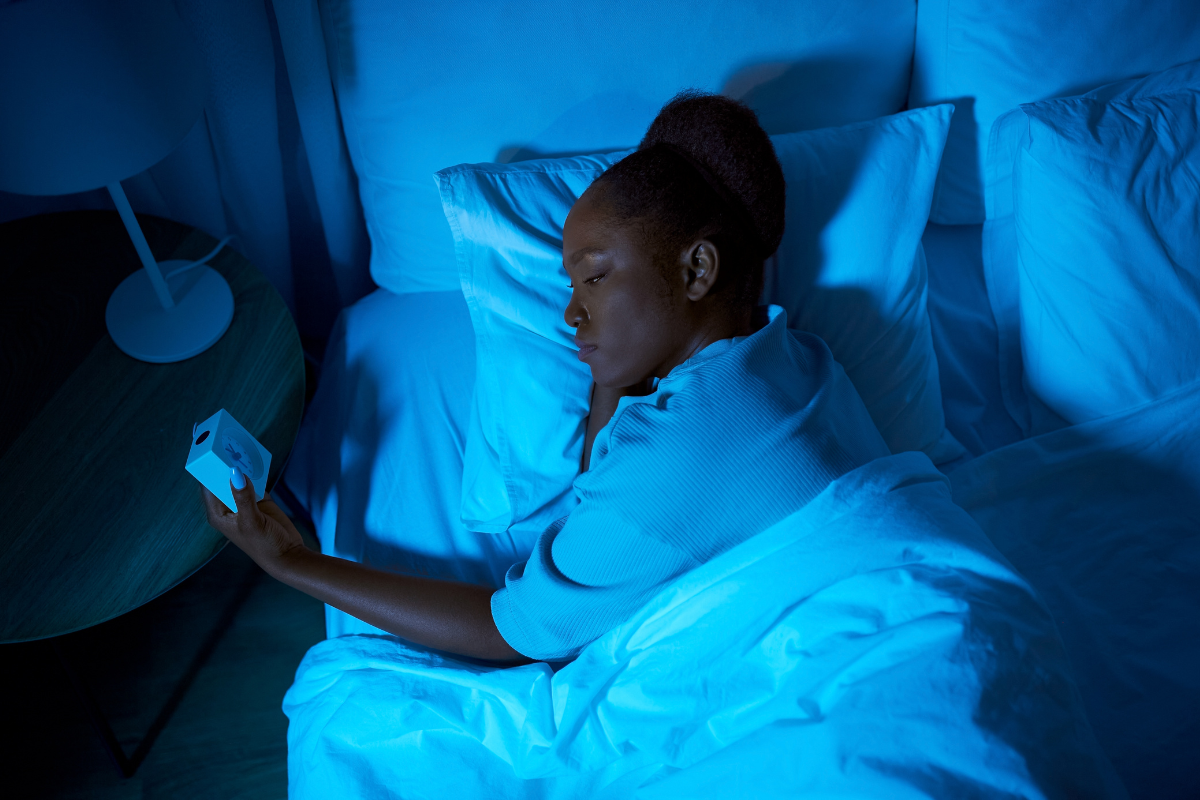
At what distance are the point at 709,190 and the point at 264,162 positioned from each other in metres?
0.77

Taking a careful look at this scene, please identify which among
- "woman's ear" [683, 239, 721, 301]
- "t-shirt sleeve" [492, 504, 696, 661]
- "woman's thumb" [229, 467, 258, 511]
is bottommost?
"t-shirt sleeve" [492, 504, 696, 661]

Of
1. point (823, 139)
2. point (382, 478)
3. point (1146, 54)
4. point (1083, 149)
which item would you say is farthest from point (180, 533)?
point (1146, 54)

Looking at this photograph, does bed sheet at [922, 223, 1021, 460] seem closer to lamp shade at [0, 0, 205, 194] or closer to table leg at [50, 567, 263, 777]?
lamp shade at [0, 0, 205, 194]

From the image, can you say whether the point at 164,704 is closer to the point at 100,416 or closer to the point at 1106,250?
the point at 100,416

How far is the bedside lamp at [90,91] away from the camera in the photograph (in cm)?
69

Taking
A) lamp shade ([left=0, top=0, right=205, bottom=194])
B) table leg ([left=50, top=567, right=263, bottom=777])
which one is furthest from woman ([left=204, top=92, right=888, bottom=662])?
table leg ([left=50, top=567, right=263, bottom=777])

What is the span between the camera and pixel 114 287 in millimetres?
1080

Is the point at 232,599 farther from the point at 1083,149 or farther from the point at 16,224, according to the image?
the point at 1083,149

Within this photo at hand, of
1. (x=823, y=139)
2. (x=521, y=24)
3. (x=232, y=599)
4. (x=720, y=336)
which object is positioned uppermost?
(x=521, y=24)

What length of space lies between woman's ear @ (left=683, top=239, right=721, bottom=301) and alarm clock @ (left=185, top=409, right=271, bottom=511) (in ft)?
1.88

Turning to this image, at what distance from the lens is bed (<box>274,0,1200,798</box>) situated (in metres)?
0.95

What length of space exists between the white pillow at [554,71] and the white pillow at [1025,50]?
0.07 metres

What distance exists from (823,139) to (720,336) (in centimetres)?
41

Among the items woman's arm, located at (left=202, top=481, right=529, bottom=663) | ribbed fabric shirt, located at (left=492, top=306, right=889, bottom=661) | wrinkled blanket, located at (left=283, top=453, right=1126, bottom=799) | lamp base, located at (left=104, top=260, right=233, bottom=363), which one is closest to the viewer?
wrinkled blanket, located at (left=283, top=453, right=1126, bottom=799)
